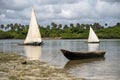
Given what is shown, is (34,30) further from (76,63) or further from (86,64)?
(86,64)

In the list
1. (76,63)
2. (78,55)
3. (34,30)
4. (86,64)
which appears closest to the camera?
(86,64)

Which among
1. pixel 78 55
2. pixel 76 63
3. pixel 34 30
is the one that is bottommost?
pixel 76 63

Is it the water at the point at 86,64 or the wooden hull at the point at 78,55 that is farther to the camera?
the wooden hull at the point at 78,55

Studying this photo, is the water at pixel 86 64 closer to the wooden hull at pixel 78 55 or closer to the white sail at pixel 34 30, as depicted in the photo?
the wooden hull at pixel 78 55

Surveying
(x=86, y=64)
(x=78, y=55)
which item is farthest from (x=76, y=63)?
(x=78, y=55)

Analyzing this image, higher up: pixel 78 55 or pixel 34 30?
pixel 34 30

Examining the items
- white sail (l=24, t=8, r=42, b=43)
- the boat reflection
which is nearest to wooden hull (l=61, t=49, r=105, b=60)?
the boat reflection

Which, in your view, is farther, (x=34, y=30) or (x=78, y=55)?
(x=34, y=30)

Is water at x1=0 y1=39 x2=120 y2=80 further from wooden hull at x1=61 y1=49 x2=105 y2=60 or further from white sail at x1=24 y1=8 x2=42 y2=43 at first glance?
white sail at x1=24 y1=8 x2=42 y2=43

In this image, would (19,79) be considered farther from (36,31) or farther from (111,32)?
(111,32)

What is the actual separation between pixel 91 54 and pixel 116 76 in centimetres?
1648

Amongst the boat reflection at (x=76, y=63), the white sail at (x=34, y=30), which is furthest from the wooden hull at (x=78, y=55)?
the white sail at (x=34, y=30)

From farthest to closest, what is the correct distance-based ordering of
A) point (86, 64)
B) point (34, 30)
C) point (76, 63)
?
point (34, 30) → point (76, 63) → point (86, 64)

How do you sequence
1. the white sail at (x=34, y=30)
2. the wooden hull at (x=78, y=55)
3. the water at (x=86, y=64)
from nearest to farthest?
the water at (x=86, y=64) < the wooden hull at (x=78, y=55) < the white sail at (x=34, y=30)
